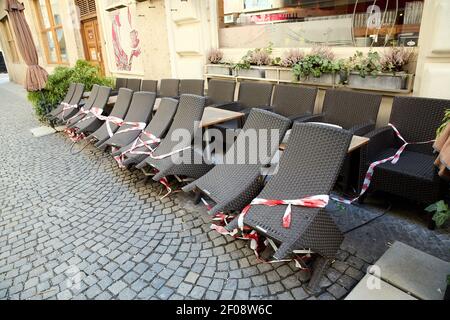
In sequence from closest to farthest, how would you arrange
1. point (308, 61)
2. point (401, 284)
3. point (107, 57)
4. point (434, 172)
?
point (401, 284) < point (434, 172) < point (308, 61) < point (107, 57)

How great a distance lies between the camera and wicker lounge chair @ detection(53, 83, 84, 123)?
6089 mm

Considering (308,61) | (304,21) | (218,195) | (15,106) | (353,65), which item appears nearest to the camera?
(218,195)

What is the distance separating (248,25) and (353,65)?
2.46 metres

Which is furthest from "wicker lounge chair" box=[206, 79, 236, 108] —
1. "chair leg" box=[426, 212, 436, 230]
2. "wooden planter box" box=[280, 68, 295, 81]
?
"chair leg" box=[426, 212, 436, 230]

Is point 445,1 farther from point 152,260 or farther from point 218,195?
point 152,260

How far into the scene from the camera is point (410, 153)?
2.98 m

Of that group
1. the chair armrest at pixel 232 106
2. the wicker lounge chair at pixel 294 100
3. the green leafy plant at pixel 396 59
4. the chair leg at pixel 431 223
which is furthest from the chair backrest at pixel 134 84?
the chair leg at pixel 431 223

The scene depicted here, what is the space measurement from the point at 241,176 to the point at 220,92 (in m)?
Result: 2.70

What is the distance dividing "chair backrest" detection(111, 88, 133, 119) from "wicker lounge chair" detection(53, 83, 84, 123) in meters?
1.64

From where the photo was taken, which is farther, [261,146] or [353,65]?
[353,65]

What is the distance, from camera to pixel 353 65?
12.4 feet

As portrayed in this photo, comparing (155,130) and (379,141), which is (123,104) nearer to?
(155,130)

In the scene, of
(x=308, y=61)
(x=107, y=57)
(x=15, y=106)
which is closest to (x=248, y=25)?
(x=308, y=61)

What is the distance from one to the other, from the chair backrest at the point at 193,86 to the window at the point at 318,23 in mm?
1090
